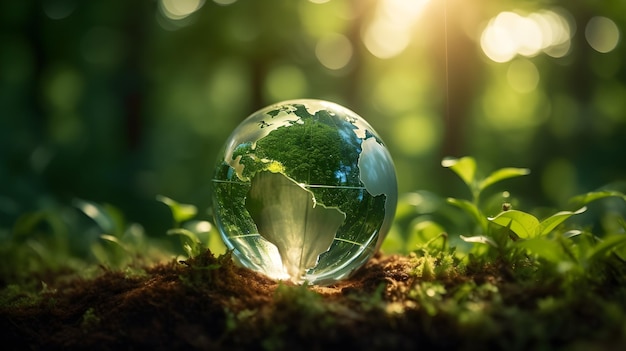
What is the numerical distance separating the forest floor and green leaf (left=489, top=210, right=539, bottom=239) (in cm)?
24

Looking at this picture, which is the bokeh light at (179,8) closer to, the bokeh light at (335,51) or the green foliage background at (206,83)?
the green foliage background at (206,83)

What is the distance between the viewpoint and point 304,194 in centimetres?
269

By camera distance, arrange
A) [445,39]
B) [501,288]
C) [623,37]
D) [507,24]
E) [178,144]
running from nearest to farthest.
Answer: [501,288] → [445,39] → [623,37] → [507,24] → [178,144]

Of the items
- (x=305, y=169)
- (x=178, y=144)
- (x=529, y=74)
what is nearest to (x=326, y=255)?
(x=305, y=169)

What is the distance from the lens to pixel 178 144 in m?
17.2

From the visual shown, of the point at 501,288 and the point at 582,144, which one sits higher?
the point at 501,288

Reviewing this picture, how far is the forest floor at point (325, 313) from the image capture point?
2135 millimetres

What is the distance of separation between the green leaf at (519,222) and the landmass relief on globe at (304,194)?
1.75 feet

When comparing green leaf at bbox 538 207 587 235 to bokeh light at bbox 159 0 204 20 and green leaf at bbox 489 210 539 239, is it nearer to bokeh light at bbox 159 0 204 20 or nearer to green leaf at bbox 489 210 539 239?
green leaf at bbox 489 210 539 239

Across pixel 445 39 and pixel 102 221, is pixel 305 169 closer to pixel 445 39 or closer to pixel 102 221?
pixel 102 221

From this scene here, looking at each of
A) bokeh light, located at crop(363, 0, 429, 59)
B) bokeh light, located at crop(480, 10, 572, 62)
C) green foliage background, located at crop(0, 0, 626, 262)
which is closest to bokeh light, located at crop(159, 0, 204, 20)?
green foliage background, located at crop(0, 0, 626, 262)

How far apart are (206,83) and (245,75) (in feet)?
6.04

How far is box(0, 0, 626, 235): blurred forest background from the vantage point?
10.5 meters

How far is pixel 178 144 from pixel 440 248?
14.8 m
